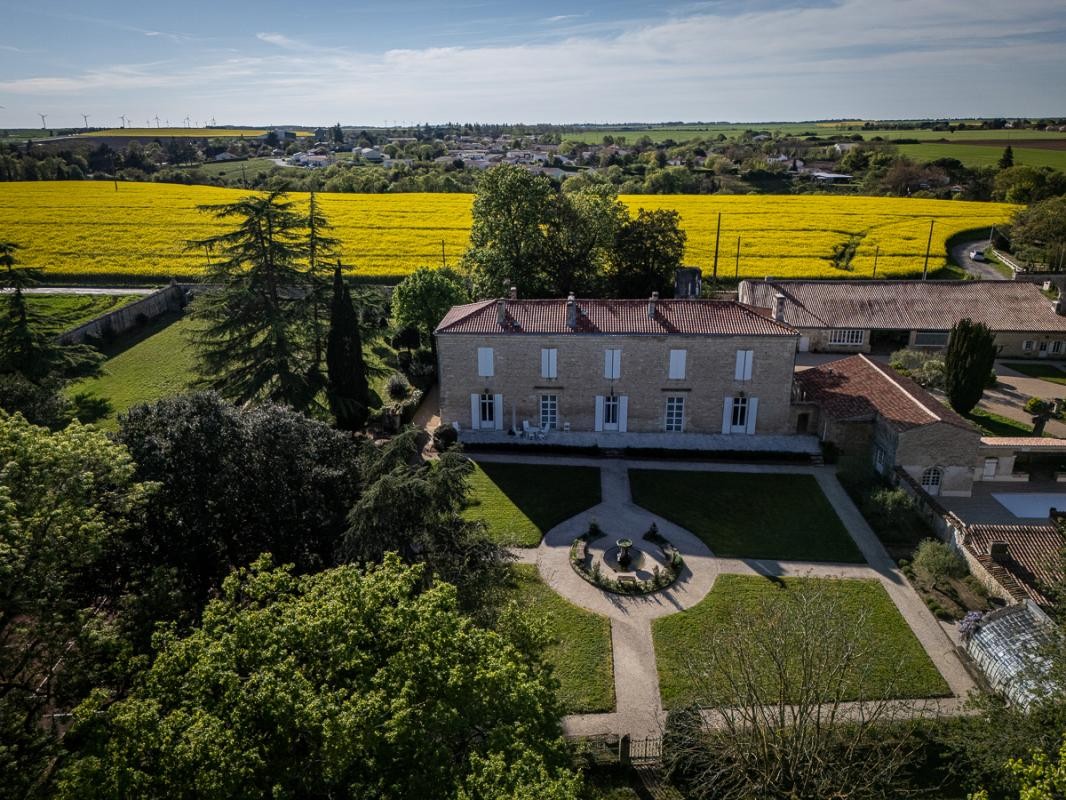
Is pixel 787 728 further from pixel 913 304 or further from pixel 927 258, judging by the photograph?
pixel 927 258

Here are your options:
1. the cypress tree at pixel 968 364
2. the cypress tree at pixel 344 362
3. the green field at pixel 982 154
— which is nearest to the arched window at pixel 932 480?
the cypress tree at pixel 968 364

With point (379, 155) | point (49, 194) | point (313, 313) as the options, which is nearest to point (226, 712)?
point (313, 313)

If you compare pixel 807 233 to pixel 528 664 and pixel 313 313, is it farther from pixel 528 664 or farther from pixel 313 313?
pixel 528 664

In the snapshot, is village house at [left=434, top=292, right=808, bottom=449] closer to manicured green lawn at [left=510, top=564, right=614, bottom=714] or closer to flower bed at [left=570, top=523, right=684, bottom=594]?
flower bed at [left=570, top=523, right=684, bottom=594]

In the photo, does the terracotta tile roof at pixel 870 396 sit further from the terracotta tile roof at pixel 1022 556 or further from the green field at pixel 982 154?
the green field at pixel 982 154

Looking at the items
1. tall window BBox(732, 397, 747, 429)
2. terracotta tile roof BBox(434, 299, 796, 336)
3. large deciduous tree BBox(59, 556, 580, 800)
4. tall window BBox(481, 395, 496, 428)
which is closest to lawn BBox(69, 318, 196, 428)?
tall window BBox(481, 395, 496, 428)
